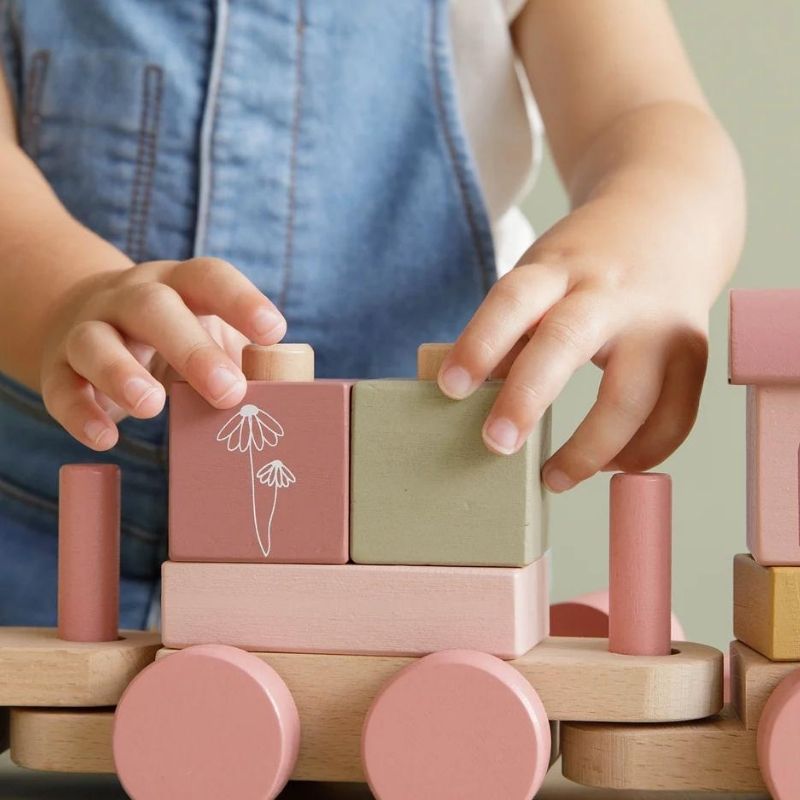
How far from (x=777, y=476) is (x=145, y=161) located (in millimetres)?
433

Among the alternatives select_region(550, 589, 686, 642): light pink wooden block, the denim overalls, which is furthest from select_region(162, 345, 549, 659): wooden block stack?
the denim overalls

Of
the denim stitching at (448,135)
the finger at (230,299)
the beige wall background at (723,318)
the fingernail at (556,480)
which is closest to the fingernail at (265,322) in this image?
the finger at (230,299)

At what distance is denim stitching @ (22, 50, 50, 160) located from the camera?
28.7 inches

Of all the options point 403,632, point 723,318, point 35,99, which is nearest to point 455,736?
point 403,632

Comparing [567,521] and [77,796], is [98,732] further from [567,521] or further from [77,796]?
[567,521]

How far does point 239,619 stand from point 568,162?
40 cm

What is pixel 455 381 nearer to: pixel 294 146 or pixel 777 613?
pixel 777 613

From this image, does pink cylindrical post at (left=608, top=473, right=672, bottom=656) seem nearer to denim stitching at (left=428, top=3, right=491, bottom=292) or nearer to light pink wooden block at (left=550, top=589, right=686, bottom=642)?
light pink wooden block at (left=550, top=589, right=686, bottom=642)

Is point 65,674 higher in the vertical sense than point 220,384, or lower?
lower

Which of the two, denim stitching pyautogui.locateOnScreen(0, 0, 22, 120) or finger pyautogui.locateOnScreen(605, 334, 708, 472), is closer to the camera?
finger pyautogui.locateOnScreen(605, 334, 708, 472)

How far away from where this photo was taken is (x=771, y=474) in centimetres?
41

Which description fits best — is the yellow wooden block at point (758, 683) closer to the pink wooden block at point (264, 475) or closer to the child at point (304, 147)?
the pink wooden block at point (264, 475)

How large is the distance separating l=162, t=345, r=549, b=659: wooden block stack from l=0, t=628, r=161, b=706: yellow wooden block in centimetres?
2

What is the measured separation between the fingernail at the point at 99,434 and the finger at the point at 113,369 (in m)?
0.02
